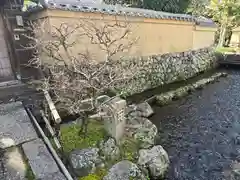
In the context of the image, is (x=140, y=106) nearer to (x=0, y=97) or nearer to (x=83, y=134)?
(x=83, y=134)

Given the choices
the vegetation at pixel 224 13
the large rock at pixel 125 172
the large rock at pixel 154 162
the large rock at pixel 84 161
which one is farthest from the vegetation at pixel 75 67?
the vegetation at pixel 224 13

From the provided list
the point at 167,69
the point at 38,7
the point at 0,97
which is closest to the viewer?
the point at 0,97

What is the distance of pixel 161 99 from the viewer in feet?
32.2

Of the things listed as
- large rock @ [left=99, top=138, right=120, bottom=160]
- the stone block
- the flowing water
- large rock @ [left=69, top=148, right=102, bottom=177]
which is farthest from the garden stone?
the stone block

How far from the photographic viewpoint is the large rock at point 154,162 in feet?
16.9

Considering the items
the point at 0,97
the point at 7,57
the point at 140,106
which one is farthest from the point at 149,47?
the point at 0,97

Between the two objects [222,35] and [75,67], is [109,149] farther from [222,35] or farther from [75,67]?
[222,35]

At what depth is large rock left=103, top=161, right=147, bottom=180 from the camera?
4.57m

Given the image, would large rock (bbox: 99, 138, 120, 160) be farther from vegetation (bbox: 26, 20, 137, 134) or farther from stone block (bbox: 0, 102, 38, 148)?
stone block (bbox: 0, 102, 38, 148)

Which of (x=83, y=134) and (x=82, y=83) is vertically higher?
(x=82, y=83)

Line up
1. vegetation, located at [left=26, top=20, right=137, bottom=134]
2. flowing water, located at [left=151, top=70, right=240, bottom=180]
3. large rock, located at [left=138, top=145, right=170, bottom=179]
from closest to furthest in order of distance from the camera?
1. large rock, located at [left=138, top=145, right=170, bottom=179]
2. vegetation, located at [left=26, top=20, right=137, bottom=134]
3. flowing water, located at [left=151, top=70, right=240, bottom=180]

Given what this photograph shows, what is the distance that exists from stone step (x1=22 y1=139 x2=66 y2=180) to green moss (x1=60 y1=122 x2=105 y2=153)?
2.23 ft

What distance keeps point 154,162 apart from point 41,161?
2.74 m

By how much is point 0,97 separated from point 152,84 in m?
7.36
